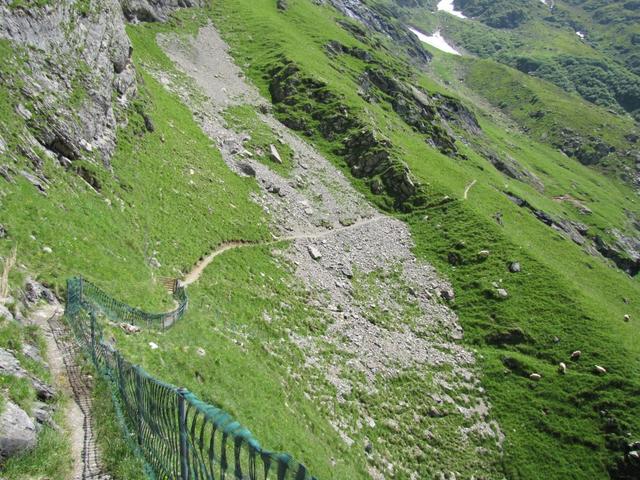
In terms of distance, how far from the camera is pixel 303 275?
4331 cm

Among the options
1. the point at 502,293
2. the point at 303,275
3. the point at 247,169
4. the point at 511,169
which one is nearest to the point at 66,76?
the point at 247,169

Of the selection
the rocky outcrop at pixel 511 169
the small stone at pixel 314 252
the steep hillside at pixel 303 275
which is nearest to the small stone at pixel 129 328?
the steep hillside at pixel 303 275

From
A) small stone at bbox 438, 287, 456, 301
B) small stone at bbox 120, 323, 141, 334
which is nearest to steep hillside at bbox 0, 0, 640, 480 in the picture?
small stone at bbox 120, 323, 141, 334

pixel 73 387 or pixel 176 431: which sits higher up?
pixel 176 431

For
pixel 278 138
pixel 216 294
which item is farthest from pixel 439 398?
pixel 278 138

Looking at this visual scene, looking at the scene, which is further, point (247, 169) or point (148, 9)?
point (148, 9)

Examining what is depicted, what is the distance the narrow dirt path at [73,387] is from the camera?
952 centimetres

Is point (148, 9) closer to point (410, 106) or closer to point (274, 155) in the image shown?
point (274, 155)

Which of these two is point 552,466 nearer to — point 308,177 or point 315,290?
point 315,290

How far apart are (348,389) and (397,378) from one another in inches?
232

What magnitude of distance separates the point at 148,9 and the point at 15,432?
335ft

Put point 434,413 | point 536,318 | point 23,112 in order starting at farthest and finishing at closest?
point 536,318, point 434,413, point 23,112

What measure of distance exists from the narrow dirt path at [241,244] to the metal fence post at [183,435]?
88.6ft

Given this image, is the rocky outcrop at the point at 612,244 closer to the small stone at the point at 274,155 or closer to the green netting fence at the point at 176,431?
the small stone at the point at 274,155
